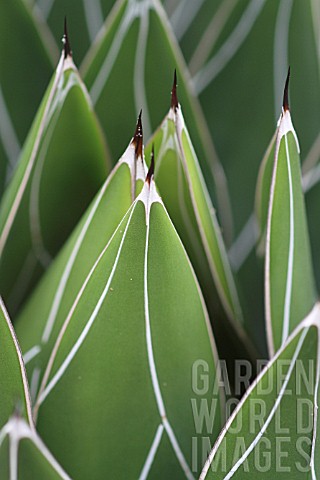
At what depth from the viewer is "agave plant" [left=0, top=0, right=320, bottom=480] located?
1.89ft

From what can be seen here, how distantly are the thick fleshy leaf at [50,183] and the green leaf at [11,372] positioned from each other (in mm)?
177

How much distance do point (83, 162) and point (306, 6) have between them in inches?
11.8

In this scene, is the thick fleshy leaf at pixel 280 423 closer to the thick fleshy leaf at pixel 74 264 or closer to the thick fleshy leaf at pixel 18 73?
the thick fleshy leaf at pixel 74 264

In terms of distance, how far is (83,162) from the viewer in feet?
2.52

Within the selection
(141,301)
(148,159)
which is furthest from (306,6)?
(141,301)

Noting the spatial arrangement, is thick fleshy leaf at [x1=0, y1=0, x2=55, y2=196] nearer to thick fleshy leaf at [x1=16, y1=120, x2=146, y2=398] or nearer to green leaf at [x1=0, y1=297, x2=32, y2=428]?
thick fleshy leaf at [x1=16, y1=120, x2=146, y2=398]

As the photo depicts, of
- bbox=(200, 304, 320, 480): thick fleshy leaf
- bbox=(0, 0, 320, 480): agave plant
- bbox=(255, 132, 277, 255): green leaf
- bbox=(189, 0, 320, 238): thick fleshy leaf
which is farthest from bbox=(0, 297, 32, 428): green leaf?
bbox=(189, 0, 320, 238): thick fleshy leaf

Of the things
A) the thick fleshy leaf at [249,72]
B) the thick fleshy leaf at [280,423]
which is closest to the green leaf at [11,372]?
the thick fleshy leaf at [280,423]

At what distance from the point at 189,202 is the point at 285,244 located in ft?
0.29

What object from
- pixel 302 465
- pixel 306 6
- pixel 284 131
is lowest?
pixel 302 465

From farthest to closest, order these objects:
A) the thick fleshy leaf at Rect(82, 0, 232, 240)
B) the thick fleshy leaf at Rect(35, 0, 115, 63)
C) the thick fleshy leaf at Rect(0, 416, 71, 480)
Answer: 1. the thick fleshy leaf at Rect(35, 0, 115, 63)
2. the thick fleshy leaf at Rect(82, 0, 232, 240)
3. the thick fleshy leaf at Rect(0, 416, 71, 480)

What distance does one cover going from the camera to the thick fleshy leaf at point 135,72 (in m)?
0.80

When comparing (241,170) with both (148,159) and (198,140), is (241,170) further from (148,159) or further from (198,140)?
(148,159)

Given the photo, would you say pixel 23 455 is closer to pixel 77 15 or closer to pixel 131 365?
pixel 131 365
